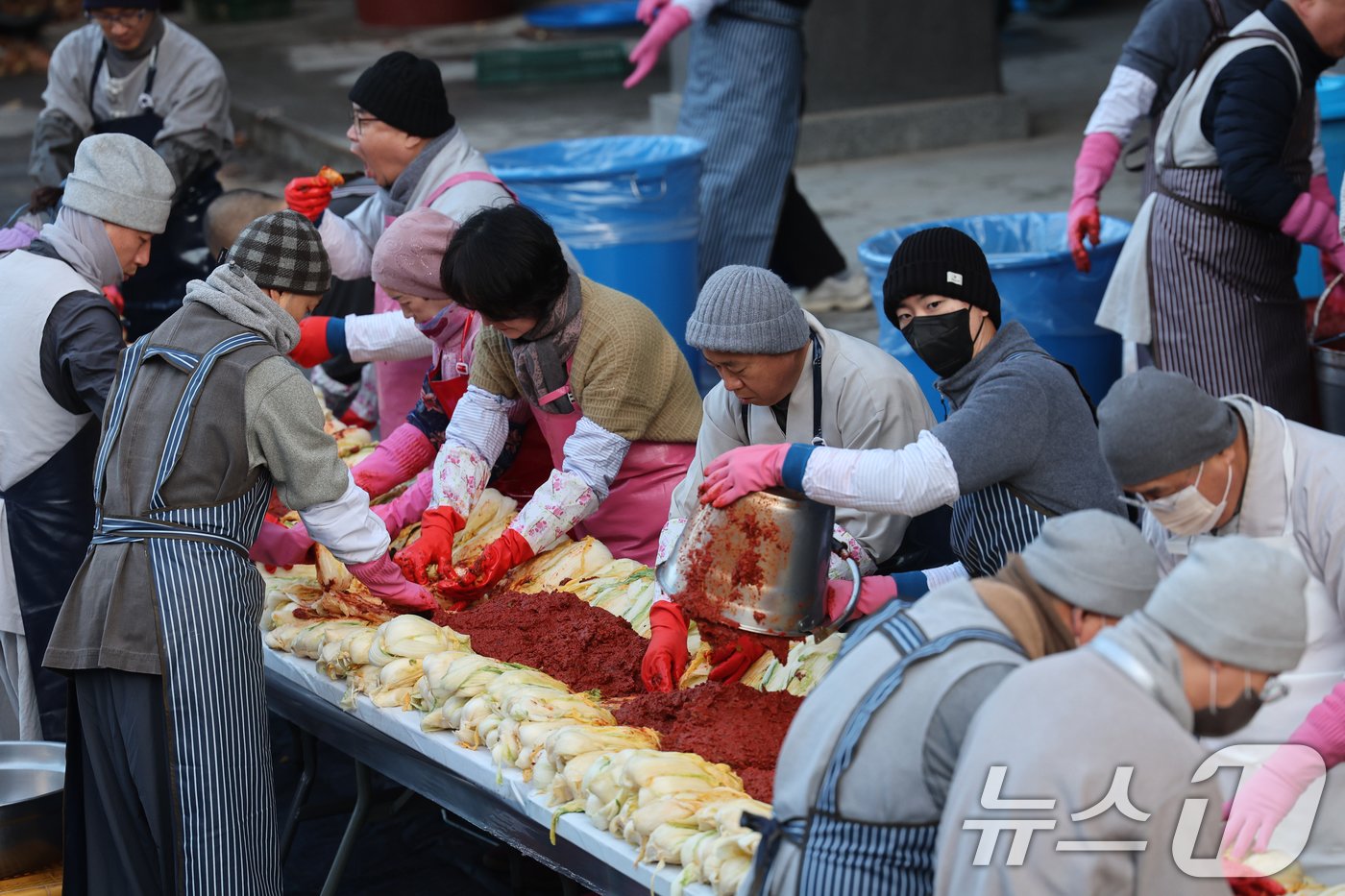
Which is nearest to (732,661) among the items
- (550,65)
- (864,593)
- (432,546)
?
(864,593)

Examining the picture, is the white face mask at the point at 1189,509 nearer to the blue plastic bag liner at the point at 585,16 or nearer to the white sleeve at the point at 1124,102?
the white sleeve at the point at 1124,102

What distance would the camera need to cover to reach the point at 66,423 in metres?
3.74

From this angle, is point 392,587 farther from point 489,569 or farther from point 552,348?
point 552,348

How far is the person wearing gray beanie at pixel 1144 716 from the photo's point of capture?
1814 mm

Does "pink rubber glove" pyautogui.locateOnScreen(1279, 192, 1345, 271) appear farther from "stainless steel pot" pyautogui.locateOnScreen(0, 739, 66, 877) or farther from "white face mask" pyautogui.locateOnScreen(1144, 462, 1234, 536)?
"stainless steel pot" pyautogui.locateOnScreen(0, 739, 66, 877)

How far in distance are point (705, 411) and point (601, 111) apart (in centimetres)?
860

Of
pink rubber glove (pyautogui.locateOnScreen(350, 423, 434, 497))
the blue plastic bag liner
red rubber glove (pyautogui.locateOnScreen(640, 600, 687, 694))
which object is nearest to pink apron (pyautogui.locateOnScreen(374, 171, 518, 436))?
pink rubber glove (pyautogui.locateOnScreen(350, 423, 434, 497))

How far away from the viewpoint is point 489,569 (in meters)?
3.62

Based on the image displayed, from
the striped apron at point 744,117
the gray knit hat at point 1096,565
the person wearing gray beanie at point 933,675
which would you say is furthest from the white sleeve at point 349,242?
the gray knit hat at point 1096,565

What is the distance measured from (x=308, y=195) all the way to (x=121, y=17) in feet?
6.39

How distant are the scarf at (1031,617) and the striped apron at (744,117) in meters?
4.80

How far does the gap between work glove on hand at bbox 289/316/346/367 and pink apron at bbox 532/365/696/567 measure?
0.69 meters

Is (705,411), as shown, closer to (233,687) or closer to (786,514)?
(786,514)

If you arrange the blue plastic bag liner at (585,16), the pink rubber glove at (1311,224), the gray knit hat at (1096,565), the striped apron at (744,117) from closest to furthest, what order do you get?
the gray knit hat at (1096,565)
the pink rubber glove at (1311,224)
the striped apron at (744,117)
the blue plastic bag liner at (585,16)
